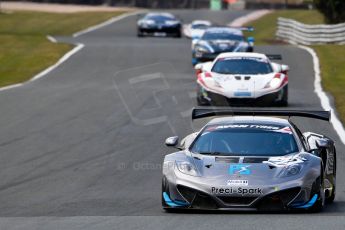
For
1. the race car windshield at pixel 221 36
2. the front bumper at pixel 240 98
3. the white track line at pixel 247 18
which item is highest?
the front bumper at pixel 240 98

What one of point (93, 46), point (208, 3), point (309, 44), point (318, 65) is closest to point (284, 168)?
point (318, 65)

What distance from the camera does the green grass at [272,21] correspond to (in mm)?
53463

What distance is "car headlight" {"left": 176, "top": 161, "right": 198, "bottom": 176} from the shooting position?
38.3ft

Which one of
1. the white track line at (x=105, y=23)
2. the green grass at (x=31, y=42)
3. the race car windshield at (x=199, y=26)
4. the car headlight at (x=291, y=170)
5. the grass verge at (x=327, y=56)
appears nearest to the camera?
the car headlight at (x=291, y=170)

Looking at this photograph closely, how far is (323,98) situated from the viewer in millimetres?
25688

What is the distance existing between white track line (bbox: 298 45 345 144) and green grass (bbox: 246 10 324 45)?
1205 cm

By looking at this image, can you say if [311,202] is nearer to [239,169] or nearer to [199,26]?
[239,169]

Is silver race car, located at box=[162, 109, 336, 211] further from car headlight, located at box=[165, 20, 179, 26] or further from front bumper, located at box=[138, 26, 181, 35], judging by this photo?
car headlight, located at box=[165, 20, 179, 26]

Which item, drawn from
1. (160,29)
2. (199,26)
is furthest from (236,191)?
(160,29)

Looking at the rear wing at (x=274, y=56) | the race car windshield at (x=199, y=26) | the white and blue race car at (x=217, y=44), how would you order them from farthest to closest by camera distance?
the race car windshield at (x=199, y=26)
the white and blue race car at (x=217, y=44)
the rear wing at (x=274, y=56)

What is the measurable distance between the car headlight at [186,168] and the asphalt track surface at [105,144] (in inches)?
18.8

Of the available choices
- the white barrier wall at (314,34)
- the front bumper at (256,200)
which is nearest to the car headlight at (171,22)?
the white barrier wall at (314,34)

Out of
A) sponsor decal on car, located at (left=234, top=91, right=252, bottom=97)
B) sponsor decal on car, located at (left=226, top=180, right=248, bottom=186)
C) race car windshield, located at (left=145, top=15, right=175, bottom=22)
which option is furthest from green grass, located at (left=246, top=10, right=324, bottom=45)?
sponsor decal on car, located at (left=226, top=180, right=248, bottom=186)

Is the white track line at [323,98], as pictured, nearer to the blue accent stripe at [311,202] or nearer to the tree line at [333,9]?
the tree line at [333,9]
